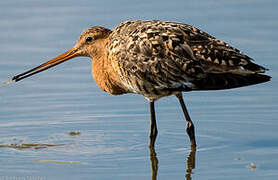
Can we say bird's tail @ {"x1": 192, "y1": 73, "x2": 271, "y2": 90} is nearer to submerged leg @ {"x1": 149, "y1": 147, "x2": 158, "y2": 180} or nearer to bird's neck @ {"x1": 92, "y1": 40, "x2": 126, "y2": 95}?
submerged leg @ {"x1": 149, "y1": 147, "x2": 158, "y2": 180}

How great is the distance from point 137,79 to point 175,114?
2.02 m

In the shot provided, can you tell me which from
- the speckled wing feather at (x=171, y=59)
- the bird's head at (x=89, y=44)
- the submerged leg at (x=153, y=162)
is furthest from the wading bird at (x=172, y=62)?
the bird's head at (x=89, y=44)

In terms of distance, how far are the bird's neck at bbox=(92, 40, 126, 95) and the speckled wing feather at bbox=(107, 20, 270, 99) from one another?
0.94 feet

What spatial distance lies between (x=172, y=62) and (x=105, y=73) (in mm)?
1269

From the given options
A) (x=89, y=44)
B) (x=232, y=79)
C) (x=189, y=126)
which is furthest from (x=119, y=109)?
(x=232, y=79)

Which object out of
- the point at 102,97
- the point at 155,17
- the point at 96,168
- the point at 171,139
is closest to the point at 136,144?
the point at 171,139

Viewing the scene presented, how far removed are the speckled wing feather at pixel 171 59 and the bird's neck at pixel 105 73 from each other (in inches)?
11.2

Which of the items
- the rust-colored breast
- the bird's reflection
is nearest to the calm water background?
the bird's reflection

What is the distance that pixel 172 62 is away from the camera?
10.9 metres

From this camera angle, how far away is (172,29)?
1117cm

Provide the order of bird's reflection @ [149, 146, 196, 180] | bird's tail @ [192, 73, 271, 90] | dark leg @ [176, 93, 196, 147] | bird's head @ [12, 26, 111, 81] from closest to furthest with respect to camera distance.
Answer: bird's reflection @ [149, 146, 196, 180] → bird's tail @ [192, 73, 271, 90] → dark leg @ [176, 93, 196, 147] → bird's head @ [12, 26, 111, 81]

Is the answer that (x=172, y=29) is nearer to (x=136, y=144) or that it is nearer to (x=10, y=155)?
(x=136, y=144)

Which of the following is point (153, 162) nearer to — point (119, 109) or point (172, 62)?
point (172, 62)

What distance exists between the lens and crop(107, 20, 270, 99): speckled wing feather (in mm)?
10789
